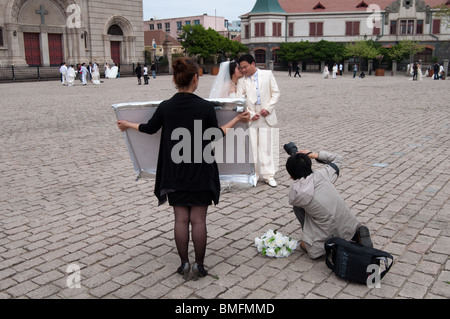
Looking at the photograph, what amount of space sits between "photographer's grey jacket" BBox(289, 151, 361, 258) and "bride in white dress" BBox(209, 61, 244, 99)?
8.26 feet

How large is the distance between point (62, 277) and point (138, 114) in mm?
1541

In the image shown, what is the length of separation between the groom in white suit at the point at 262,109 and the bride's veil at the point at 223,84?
0.20 metres

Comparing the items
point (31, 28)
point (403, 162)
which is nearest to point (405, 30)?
point (31, 28)

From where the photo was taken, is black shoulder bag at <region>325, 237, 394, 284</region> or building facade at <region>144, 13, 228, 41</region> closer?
black shoulder bag at <region>325, 237, 394, 284</region>

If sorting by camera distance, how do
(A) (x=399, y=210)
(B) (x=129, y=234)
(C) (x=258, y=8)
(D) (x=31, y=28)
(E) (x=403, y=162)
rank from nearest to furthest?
(B) (x=129, y=234) < (A) (x=399, y=210) < (E) (x=403, y=162) < (D) (x=31, y=28) < (C) (x=258, y=8)

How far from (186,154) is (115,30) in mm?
43585

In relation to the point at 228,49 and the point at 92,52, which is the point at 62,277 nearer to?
the point at 92,52

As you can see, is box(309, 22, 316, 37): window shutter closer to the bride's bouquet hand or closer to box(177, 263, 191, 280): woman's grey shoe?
the bride's bouquet hand

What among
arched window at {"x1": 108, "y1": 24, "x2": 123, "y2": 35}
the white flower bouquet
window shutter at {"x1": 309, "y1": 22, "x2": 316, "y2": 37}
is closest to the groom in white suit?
the white flower bouquet

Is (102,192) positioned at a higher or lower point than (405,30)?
lower

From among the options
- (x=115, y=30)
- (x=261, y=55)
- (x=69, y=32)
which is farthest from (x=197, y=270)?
(x=261, y=55)

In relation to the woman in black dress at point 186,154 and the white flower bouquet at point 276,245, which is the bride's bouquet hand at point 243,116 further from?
the white flower bouquet at point 276,245

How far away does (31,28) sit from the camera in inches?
1464

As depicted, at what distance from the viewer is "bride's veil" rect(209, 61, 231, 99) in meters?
6.35
